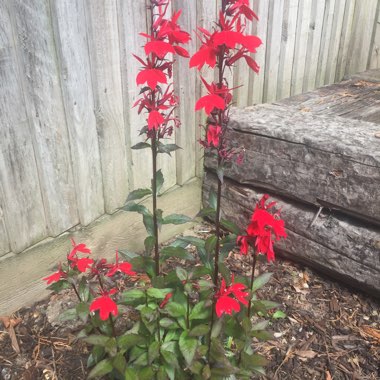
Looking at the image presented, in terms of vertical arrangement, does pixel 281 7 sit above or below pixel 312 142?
above

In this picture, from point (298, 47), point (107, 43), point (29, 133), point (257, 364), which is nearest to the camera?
point (257, 364)

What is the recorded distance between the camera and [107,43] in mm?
2230

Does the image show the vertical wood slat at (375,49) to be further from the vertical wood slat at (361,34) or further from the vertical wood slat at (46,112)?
the vertical wood slat at (46,112)

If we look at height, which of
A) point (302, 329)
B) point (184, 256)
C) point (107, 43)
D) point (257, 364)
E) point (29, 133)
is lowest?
point (302, 329)

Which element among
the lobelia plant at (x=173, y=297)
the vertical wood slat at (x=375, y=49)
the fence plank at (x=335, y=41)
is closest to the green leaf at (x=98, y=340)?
the lobelia plant at (x=173, y=297)

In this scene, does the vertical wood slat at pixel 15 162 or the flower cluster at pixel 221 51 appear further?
the vertical wood slat at pixel 15 162

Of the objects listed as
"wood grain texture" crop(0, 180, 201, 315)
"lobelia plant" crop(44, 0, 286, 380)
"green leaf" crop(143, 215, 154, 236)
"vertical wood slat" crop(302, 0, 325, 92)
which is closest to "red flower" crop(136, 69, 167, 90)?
"lobelia plant" crop(44, 0, 286, 380)

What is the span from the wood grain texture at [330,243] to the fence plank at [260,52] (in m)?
0.77

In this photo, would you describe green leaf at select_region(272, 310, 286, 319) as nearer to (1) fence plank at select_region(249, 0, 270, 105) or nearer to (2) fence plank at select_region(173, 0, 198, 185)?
(2) fence plank at select_region(173, 0, 198, 185)

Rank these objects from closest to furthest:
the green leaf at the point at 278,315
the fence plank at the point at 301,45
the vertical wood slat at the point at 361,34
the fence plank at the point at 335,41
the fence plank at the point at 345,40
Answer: the green leaf at the point at 278,315 → the fence plank at the point at 301,45 → the fence plank at the point at 335,41 → the fence plank at the point at 345,40 → the vertical wood slat at the point at 361,34

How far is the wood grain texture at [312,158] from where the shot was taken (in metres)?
2.33

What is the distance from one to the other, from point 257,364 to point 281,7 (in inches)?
95.9

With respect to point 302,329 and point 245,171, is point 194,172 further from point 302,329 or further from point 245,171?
point 302,329

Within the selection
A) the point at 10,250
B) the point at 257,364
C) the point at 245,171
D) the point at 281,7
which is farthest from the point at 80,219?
the point at 281,7
